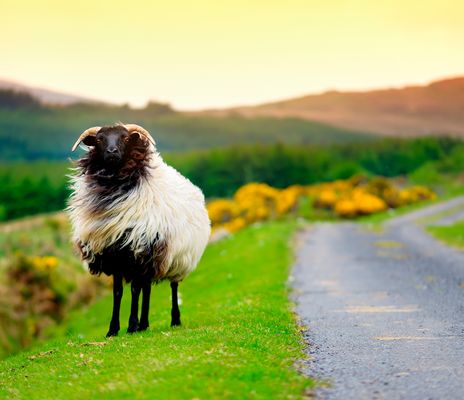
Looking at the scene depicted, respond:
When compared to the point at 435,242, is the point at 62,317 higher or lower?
lower

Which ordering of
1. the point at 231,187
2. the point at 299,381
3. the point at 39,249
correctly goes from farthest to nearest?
the point at 231,187, the point at 39,249, the point at 299,381

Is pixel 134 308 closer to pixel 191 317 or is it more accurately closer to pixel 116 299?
pixel 116 299

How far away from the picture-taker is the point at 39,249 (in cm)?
3741

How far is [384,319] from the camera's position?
14.0 m

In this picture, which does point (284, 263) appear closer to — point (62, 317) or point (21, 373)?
point (62, 317)

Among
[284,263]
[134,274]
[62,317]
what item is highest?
[134,274]

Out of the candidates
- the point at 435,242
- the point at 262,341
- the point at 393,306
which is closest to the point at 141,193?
the point at 262,341

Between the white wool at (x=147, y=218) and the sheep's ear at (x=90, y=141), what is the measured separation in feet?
2.11

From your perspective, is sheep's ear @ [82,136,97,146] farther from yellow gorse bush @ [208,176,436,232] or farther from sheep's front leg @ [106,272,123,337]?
yellow gorse bush @ [208,176,436,232]

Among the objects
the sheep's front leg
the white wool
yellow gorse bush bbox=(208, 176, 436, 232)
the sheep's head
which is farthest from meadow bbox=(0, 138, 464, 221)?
the sheep's front leg

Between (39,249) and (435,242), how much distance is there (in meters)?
20.2

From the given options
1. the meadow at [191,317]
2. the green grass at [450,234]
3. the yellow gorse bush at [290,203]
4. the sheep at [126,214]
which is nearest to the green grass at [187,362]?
the meadow at [191,317]

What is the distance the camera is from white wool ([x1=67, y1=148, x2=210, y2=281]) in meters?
12.6

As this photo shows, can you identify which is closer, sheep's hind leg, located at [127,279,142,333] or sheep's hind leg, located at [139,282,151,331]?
sheep's hind leg, located at [127,279,142,333]
